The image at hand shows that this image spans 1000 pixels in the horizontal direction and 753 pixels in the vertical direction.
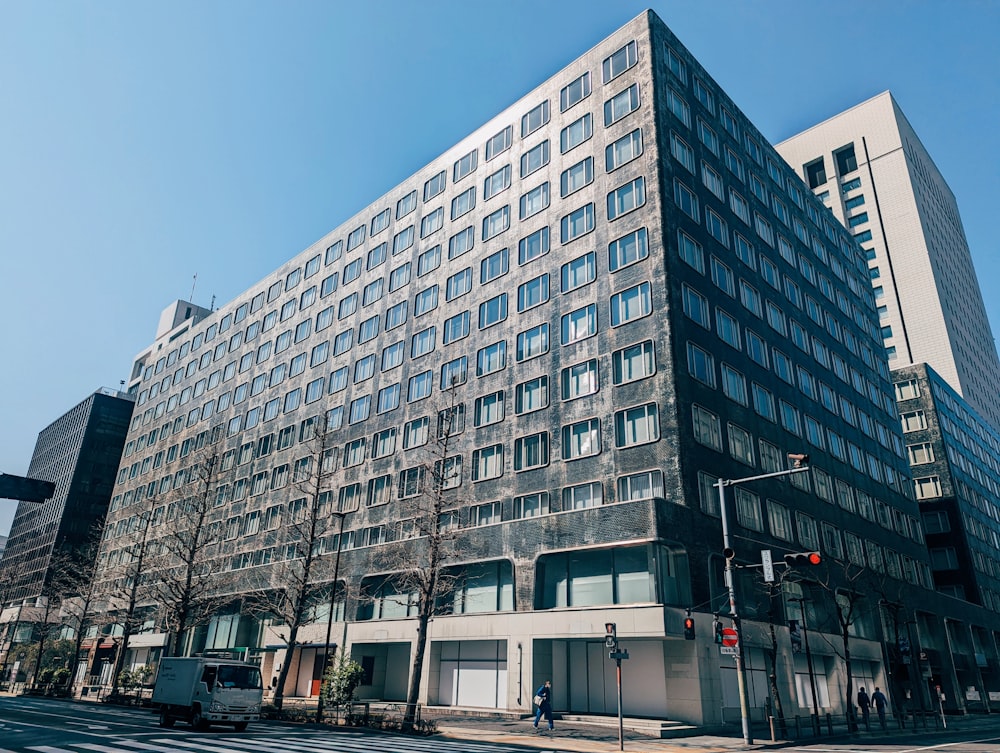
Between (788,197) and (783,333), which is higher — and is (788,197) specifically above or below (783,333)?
above

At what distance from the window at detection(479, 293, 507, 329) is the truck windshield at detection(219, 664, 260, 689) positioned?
29.2 meters

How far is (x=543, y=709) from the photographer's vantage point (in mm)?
30219

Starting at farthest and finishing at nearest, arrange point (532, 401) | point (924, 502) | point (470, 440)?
point (924, 502) → point (470, 440) → point (532, 401)

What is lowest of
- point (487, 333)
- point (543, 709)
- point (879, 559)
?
point (543, 709)

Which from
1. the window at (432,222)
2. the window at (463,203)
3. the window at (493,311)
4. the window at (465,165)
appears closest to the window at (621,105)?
the window at (463,203)

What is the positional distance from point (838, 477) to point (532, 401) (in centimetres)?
2743

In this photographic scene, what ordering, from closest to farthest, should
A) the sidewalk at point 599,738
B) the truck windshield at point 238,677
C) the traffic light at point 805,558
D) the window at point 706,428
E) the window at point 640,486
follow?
the traffic light at point 805,558
the sidewalk at point 599,738
the truck windshield at point 238,677
the window at point 640,486
the window at point 706,428

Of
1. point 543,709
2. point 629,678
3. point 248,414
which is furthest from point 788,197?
point 248,414

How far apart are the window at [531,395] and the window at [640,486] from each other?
807 centimetres

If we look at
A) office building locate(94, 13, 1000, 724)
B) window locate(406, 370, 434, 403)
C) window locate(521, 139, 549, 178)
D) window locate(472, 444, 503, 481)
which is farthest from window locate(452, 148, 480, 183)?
window locate(472, 444, 503, 481)

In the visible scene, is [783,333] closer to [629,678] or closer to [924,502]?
[629,678]

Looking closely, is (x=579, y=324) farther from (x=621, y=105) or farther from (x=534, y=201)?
(x=621, y=105)

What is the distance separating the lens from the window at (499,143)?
56.6 m

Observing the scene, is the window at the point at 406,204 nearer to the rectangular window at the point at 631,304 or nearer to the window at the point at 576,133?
the window at the point at 576,133
